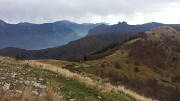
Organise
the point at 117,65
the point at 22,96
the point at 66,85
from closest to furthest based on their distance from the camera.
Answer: the point at 22,96 < the point at 66,85 < the point at 117,65

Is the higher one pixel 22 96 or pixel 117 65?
pixel 22 96

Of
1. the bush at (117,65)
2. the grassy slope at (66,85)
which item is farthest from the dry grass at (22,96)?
the bush at (117,65)

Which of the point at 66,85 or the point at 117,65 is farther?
the point at 117,65

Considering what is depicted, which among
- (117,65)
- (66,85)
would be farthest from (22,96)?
(117,65)

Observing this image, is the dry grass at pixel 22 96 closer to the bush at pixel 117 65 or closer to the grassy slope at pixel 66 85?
the grassy slope at pixel 66 85

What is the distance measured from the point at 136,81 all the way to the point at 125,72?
1653cm

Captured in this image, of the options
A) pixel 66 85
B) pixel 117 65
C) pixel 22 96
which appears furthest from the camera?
pixel 117 65

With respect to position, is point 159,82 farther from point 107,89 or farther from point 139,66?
point 107,89

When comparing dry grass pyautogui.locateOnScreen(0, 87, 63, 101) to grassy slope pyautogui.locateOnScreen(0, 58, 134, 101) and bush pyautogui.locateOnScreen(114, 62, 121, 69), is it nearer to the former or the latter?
grassy slope pyautogui.locateOnScreen(0, 58, 134, 101)

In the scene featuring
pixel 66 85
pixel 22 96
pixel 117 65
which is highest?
pixel 22 96

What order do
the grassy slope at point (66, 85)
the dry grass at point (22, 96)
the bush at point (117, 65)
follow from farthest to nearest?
the bush at point (117, 65) → the grassy slope at point (66, 85) → the dry grass at point (22, 96)

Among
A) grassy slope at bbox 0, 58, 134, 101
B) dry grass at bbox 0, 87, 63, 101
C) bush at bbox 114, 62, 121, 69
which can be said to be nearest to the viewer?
dry grass at bbox 0, 87, 63, 101

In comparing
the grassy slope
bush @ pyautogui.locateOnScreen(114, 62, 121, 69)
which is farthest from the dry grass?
bush @ pyautogui.locateOnScreen(114, 62, 121, 69)

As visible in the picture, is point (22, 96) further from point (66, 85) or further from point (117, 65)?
point (117, 65)
